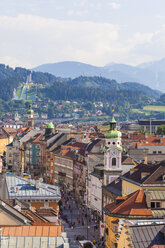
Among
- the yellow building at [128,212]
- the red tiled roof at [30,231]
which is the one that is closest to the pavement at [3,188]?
the yellow building at [128,212]

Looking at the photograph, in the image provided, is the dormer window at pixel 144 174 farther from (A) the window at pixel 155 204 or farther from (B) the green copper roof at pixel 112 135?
(B) the green copper roof at pixel 112 135

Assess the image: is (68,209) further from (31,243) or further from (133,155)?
(31,243)

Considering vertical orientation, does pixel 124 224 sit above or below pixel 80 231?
above

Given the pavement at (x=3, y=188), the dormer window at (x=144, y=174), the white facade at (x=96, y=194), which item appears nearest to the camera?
the pavement at (x=3, y=188)

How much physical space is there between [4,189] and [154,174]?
13510 millimetres

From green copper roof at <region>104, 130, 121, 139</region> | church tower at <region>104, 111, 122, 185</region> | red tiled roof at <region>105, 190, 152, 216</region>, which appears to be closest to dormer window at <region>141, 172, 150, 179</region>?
red tiled roof at <region>105, 190, 152, 216</region>

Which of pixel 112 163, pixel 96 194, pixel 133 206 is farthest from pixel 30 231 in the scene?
pixel 96 194

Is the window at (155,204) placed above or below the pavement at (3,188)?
below

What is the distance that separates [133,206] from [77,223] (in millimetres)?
33622

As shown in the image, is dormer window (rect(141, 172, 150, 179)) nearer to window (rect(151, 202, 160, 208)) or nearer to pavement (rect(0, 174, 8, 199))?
window (rect(151, 202, 160, 208))

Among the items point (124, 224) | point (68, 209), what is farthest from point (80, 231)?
point (124, 224)

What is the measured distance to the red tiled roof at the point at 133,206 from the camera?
5991 cm

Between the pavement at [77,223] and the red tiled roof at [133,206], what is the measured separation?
6885mm

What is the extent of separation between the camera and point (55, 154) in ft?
517
